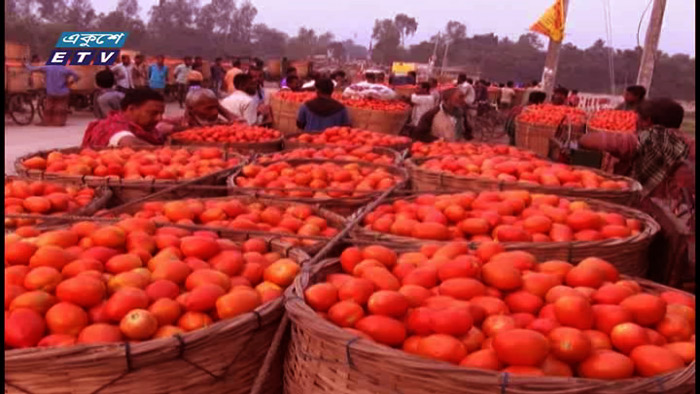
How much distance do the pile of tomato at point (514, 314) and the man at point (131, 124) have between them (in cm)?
336

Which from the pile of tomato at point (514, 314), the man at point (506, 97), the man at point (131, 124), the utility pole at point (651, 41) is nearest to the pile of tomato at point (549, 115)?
the utility pole at point (651, 41)

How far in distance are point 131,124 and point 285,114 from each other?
3.66m

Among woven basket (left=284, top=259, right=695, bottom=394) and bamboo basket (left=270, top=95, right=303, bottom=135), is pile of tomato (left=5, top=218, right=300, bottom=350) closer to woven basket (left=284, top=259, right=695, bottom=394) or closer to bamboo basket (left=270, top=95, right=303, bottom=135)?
woven basket (left=284, top=259, right=695, bottom=394)

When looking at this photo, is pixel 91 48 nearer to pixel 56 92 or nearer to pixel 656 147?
pixel 656 147

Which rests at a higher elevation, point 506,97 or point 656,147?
A: point 656,147

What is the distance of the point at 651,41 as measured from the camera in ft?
41.4

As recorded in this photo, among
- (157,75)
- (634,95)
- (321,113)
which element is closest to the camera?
(321,113)

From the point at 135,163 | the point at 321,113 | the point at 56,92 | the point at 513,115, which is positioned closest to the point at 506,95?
the point at 513,115

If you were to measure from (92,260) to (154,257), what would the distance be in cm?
23

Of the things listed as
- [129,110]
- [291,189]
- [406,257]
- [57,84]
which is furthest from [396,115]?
[57,84]

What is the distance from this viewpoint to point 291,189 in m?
3.72

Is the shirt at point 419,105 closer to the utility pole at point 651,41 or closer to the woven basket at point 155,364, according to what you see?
the utility pole at point 651,41

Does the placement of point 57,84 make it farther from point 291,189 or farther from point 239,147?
point 291,189

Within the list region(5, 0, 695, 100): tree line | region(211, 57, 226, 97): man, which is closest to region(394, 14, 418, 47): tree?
region(5, 0, 695, 100): tree line
